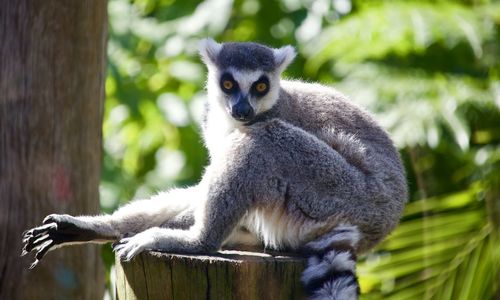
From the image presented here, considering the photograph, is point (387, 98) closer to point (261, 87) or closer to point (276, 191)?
point (261, 87)

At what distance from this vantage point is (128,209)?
177 inches

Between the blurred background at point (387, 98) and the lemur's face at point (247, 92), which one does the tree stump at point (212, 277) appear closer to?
the lemur's face at point (247, 92)

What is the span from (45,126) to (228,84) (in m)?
1.15

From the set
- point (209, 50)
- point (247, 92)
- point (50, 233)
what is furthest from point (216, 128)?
point (50, 233)

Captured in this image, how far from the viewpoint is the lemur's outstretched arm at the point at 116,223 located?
4.17m

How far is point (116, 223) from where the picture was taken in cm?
440

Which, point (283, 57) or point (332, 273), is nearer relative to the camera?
point (332, 273)

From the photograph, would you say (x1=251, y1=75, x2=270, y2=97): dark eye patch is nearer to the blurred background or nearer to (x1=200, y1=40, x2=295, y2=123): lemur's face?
(x1=200, y1=40, x2=295, y2=123): lemur's face

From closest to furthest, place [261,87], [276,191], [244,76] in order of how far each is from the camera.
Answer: [276,191] < [261,87] < [244,76]

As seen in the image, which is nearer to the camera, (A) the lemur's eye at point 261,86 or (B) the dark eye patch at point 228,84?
(A) the lemur's eye at point 261,86

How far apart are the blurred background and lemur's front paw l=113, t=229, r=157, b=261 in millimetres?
2734

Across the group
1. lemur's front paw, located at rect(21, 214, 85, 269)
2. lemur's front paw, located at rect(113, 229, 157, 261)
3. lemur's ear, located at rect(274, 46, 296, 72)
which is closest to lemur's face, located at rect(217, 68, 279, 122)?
lemur's ear, located at rect(274, 46, 296, 72)

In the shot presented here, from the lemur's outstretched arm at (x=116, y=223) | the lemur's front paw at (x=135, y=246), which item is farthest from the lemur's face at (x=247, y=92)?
the lemur's front paw at (x=135, y=246)

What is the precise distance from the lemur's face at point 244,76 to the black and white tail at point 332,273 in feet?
3.00
